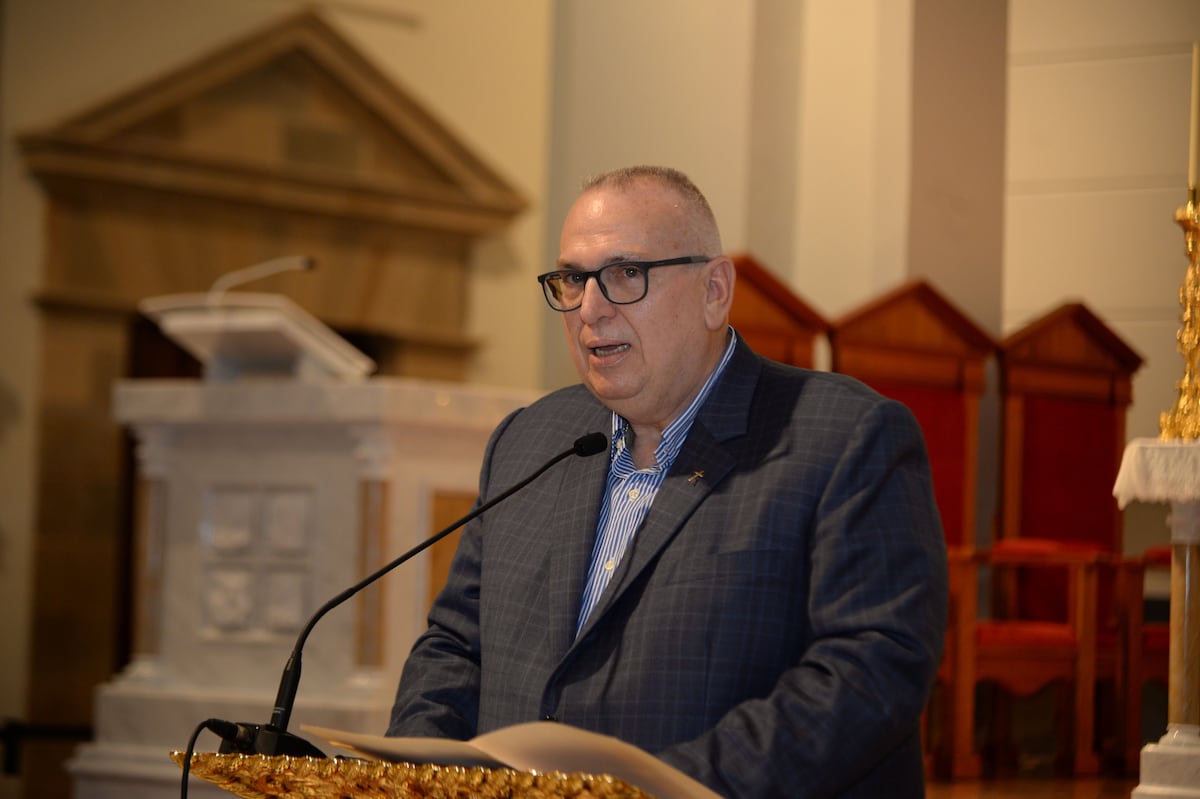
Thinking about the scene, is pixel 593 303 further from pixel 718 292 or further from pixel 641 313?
pixel 718 292

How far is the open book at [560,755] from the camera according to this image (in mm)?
1349

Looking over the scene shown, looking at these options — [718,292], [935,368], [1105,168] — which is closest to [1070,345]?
[935,368]

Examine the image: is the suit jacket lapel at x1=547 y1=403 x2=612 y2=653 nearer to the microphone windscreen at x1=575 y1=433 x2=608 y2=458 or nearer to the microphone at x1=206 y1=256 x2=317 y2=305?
the microphone windscreen at x1=575 y1=433 x2=608 y2=458

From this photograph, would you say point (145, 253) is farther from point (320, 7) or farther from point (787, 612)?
point (787, 612)

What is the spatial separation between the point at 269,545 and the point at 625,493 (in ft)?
9.84

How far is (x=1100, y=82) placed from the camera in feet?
20.3

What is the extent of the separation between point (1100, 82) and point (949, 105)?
65 centimetres

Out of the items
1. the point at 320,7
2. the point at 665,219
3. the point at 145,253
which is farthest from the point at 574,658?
the point at 320,7

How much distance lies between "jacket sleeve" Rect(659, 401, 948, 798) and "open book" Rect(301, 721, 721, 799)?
17 cm

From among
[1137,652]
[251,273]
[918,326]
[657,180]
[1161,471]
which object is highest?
[251,273]

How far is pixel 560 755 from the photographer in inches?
54.4

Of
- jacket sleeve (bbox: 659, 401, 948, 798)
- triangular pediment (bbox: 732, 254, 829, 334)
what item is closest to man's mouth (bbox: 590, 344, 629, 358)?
jacket sleeve (bbox: 659, 401, 948, 798)

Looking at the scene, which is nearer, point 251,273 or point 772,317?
point 772,317

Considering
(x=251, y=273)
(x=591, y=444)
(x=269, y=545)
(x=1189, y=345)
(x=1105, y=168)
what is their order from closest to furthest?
(x=591, y=444) < (x=1189, y=345) < (x=269, y=545) < (x=251, y=273) < (x=1105, y=168)
